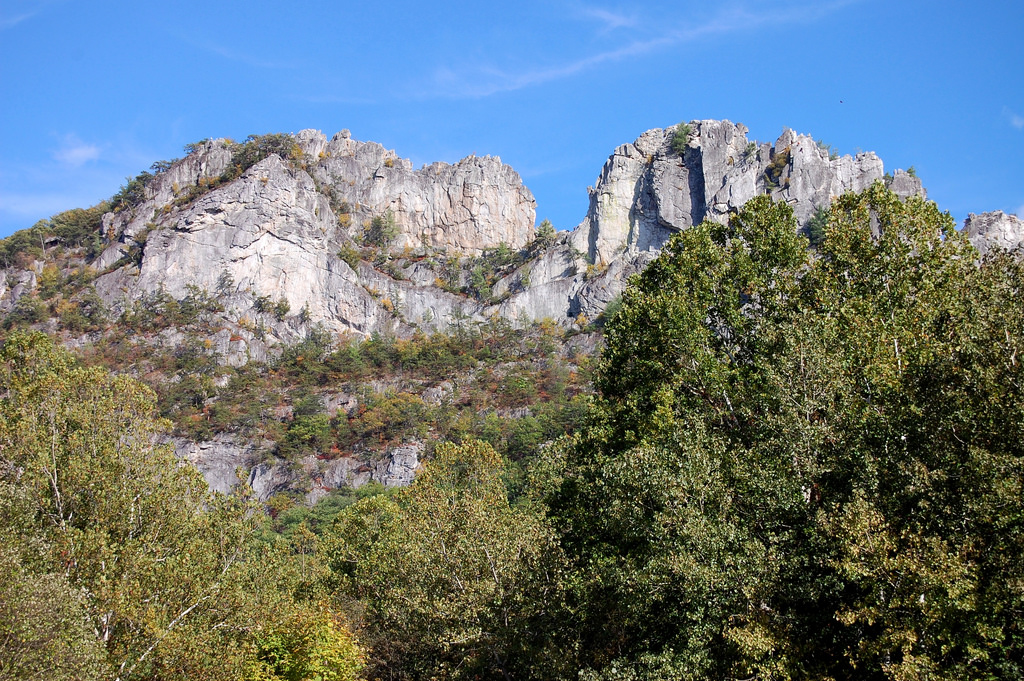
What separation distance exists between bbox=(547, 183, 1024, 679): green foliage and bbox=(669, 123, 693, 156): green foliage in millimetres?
85240

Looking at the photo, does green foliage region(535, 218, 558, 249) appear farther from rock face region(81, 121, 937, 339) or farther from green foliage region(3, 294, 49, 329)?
green foliage region(3, 294, 49, 329)

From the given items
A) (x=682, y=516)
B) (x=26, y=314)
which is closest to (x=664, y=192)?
(x=26, y=314)

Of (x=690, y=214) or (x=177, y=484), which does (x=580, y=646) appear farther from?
(x=690, y=214)

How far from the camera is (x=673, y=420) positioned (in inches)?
689

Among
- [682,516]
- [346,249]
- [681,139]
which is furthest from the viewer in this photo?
[346,249]

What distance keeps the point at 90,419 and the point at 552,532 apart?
39.4ft

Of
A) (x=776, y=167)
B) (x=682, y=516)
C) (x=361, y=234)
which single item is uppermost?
(x=361, y=234)

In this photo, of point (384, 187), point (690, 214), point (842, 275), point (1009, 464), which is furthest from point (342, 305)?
point (1009, 464)

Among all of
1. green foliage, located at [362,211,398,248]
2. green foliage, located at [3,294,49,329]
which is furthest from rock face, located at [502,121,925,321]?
green foliage, located at [3,294,49,329]

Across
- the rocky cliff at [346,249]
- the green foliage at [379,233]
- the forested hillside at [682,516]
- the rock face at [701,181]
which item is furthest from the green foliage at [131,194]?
the forested hillside at [682,516]

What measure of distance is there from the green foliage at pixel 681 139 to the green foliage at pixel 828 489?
→ 8524 centimetres

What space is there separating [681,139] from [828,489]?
A: 9340 centimetres

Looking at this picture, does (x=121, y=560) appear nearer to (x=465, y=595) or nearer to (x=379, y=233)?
(x=465, y=595)

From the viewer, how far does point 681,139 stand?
10225 cm
